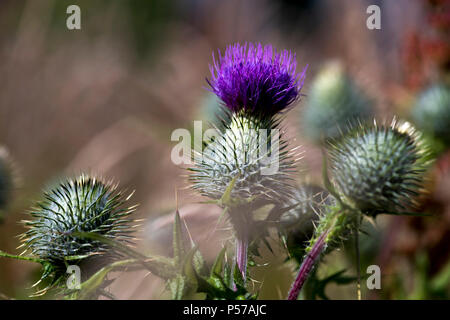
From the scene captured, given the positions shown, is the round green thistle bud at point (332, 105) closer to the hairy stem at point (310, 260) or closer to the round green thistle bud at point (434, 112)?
the round green thistle bud at point (434, 112)

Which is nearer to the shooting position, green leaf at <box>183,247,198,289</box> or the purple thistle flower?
green leaf at <box>183,247,198,289</box>

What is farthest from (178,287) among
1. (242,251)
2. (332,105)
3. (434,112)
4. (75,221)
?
(434,112)

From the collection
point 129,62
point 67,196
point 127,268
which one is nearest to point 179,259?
point 127,268

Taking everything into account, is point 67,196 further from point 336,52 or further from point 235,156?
point 336,52

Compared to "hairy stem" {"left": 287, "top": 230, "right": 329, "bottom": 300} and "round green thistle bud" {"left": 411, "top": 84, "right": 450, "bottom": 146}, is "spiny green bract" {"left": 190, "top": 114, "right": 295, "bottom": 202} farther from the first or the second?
"round green thistle bud" {"left": 411, "top": 84, "right": 450, "bottom": 146}

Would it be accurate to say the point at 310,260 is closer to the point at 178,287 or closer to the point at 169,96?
the point at 178,287

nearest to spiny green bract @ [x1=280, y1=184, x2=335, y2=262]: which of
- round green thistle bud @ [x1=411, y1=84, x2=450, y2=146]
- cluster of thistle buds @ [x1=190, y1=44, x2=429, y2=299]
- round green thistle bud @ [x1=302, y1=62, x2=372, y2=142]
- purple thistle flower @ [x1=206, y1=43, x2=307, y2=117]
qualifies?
cluster of thistle buds @ [x1=190, y1=44, x2=429, y2=299]
